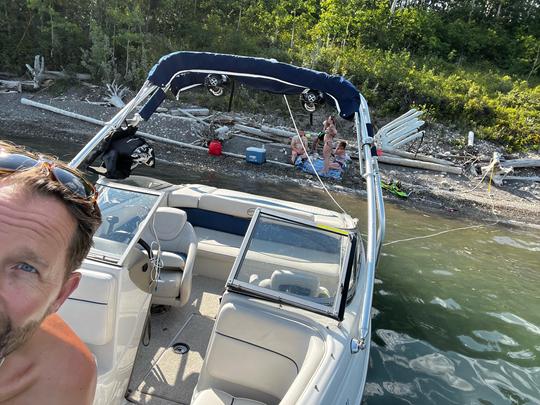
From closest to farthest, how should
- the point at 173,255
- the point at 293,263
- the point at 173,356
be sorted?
the point at 293,263
the point at 173,356
the point at 173,255

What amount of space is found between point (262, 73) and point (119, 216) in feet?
8.60

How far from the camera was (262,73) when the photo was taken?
520 centimetres

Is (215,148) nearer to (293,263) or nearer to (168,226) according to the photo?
(168,226)

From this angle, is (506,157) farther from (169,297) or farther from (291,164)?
(169,297)

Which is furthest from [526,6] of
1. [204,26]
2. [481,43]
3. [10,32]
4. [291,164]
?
[10,32]

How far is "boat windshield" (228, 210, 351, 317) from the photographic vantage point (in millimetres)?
3209

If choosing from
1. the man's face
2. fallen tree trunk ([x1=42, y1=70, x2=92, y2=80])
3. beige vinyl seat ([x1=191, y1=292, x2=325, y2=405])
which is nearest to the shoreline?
fallen tree trunk ([x1=42, y1=70, x2=92, y2=80])

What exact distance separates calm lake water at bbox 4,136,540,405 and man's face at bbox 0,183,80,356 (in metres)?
3.80

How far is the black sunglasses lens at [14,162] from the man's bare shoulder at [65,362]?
16.9 inches

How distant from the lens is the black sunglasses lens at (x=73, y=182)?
1026 mm

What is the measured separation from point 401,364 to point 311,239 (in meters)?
2.15

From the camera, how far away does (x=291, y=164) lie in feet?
42.8

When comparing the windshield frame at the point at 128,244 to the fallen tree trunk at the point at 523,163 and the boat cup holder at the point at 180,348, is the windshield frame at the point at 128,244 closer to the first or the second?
the boat cup holder at the point at 180,348

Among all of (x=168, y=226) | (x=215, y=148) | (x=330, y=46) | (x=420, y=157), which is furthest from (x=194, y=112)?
(x=168, y=226)
